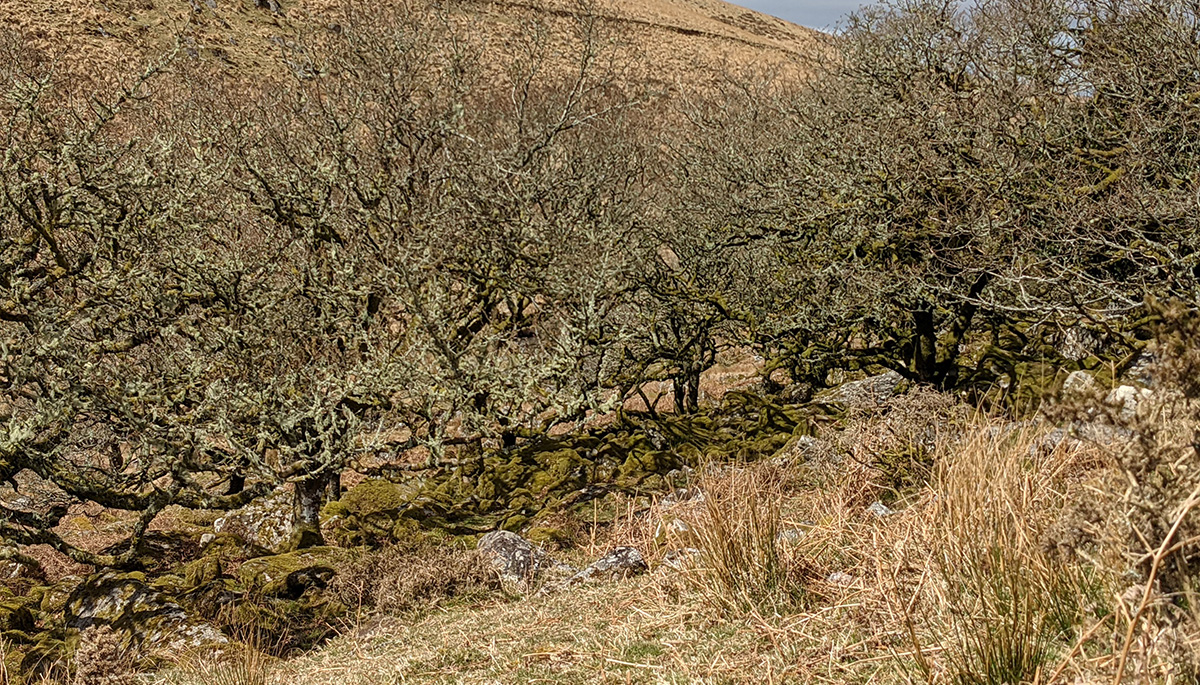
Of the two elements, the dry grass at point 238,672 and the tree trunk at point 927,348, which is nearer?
the dry grass at point 238,672

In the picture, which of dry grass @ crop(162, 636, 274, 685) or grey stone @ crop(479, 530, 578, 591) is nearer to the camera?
dry grass @ crop(162, 636, 274, 685)

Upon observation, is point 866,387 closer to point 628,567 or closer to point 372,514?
point 628,567

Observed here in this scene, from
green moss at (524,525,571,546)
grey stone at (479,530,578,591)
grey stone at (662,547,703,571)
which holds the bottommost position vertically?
green moss at (524,525,571,546)

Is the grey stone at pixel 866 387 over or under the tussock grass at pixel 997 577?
under

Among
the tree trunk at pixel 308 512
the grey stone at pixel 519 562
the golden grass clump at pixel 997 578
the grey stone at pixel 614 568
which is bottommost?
the tree trunk at pixel 308 512

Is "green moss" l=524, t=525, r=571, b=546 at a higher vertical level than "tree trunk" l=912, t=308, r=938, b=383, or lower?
lower

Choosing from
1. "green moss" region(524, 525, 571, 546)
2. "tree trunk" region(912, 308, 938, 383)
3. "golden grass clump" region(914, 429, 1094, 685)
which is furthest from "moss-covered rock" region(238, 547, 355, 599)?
"tree trunk" region(912, 308, 938, 383)

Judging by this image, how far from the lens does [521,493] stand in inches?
400

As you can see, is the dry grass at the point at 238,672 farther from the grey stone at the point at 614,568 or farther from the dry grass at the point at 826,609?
the grey stone at the point at 614,568

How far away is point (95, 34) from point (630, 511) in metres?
44.2

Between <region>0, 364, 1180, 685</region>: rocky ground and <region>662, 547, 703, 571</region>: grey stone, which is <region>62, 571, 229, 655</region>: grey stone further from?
<region>662, 547, 703, 571</region>: grey stone

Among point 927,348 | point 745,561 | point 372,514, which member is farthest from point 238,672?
point 927,348

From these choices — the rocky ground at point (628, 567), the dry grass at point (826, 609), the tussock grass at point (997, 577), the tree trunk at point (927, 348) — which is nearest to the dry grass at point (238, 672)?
the rocky ground at point (628, 567)

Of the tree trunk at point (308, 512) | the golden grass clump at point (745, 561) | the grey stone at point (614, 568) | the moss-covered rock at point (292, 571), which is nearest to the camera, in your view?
the golden grass clump at point (745, 561)
